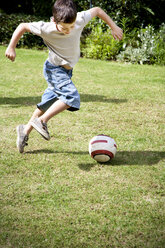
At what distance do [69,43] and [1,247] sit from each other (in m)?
2.29

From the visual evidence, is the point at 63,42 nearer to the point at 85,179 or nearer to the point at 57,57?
the point at 57,57

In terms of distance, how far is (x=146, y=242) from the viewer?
2.44 meters

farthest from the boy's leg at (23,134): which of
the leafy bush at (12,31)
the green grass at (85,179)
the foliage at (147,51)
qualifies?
the leafy bush at (12,31)

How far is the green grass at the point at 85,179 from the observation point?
2527 millimetres

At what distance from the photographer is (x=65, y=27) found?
→ 11.1 feet

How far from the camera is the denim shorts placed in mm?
3629

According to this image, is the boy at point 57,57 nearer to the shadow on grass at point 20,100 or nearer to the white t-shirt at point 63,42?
the white t-shirt at point 63,42

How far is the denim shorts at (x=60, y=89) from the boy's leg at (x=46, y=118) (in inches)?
2.7

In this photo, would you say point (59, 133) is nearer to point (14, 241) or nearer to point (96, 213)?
point (96, 213)

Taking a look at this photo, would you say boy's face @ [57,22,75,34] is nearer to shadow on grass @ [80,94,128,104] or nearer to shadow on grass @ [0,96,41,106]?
shadow on grass @ [0,96,41,106]

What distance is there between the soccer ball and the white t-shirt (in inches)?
37.9

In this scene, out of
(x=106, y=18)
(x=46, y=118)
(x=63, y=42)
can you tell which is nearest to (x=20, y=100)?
(x=46, y=118)

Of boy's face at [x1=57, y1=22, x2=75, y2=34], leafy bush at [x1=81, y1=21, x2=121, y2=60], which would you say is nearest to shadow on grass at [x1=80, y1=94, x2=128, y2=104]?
boy's face at [x1=57, y1=22, x2=75, y2=34]

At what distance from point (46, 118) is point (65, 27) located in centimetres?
105
